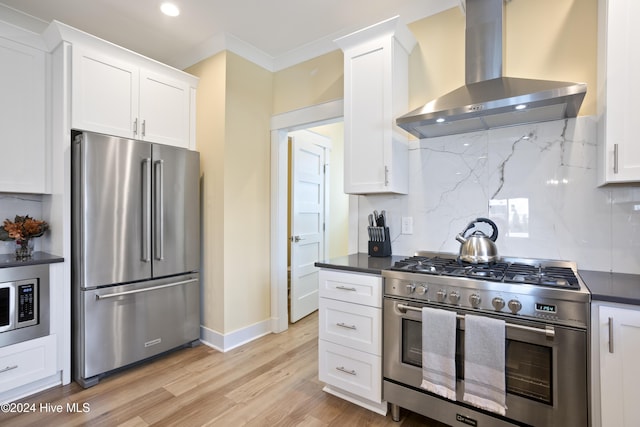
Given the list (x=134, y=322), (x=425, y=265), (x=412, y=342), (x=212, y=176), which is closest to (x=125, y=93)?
(x=212, y=176)

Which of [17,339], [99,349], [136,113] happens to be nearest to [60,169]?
[136,113]

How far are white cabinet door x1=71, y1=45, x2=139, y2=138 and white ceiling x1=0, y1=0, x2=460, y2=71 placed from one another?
0.43 metres

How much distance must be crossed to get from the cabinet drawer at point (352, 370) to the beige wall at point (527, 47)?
1.89 m

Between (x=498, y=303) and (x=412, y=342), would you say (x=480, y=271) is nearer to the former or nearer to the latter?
(x=498, y=303)

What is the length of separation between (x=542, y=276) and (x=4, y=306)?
327 centimetres

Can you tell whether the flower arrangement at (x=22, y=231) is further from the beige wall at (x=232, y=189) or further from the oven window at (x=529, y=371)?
the oven window at (x=529, y=371)

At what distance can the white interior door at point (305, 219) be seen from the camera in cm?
363

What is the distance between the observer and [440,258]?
225 centimetres

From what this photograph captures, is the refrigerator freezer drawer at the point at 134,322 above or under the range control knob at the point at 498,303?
under

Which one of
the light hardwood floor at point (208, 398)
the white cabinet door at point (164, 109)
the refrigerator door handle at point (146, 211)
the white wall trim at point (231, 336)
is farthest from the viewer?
the white wall trim at point (231, 336)

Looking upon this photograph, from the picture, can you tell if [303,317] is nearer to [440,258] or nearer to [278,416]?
[278,416]

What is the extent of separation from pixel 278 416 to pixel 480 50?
8.83 feet

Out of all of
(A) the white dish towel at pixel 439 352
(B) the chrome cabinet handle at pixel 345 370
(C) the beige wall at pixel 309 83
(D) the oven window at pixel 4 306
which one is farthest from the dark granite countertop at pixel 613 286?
(D) the oven window at pixel 4 306

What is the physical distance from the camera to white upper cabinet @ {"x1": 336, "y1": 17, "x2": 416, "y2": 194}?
224 cm
